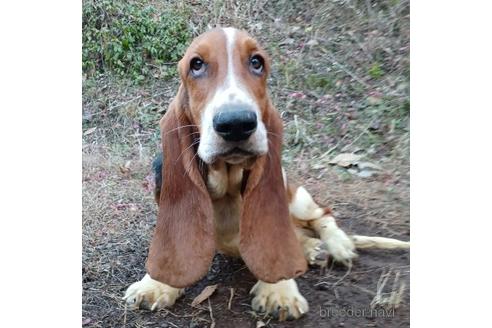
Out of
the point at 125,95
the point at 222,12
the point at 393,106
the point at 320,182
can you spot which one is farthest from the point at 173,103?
the point at 393,106

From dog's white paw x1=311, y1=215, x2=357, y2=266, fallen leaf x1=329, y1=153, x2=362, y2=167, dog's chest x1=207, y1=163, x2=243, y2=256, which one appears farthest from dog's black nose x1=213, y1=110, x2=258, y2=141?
dog's white paw x1=311, y1=215, x2=357, y2=266

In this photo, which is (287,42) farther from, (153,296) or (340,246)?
(153,296)

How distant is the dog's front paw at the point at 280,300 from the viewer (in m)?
2.41

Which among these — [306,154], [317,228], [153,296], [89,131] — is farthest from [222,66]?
[153,296]

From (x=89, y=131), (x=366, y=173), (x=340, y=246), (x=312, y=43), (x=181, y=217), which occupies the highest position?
(x=312, y=43)

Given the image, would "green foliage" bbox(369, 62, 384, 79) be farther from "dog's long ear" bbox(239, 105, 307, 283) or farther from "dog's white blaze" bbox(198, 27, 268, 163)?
"dog's white blaze" bbox(198, 27, 268, 163)

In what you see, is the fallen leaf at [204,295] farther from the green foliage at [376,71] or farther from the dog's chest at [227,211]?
the green foliage at [376,71]

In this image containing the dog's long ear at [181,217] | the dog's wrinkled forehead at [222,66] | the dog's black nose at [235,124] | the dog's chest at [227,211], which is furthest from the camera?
the dog's chest at [227,211]

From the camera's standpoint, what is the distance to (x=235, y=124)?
204 centimetres

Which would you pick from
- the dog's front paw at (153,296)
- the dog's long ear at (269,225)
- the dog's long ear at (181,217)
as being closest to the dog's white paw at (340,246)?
the dog's long ear at (269,225)

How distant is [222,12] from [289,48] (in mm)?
281

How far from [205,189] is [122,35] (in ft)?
2.21

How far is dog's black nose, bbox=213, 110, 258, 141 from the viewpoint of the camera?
2036 millimetres

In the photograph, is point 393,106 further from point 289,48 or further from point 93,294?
point 93,294
